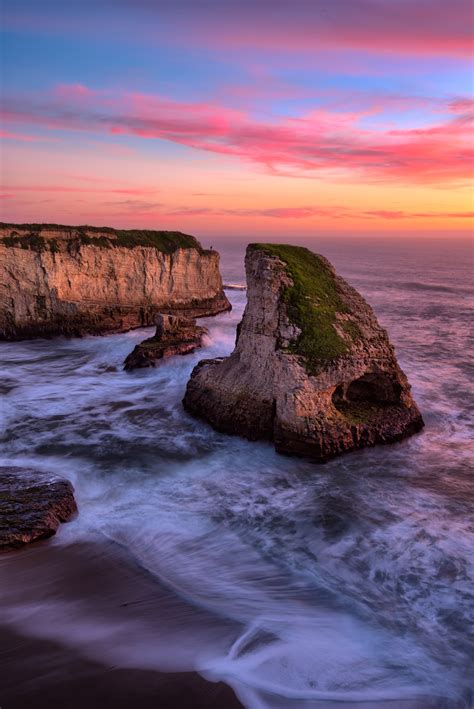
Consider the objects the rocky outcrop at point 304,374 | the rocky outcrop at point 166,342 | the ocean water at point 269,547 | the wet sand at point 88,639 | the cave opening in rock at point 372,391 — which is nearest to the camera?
the wet sand at point 88,639

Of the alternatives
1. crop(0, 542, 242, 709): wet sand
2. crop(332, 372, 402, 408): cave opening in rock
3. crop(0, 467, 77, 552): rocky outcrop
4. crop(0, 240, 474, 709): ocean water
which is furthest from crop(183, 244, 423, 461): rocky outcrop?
crop(0, 542, 242, 709): wet sand

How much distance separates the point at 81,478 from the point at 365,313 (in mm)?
10617

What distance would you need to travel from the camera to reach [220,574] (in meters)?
9.49

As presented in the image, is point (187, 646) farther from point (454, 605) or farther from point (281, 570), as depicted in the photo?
point (454, 605)

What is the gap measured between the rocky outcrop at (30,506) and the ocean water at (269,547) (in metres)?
0.33

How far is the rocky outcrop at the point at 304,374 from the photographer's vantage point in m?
14.3

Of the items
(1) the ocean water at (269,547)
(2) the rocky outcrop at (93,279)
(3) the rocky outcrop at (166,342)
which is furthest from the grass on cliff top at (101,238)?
(1) the ocean water at (269,547)

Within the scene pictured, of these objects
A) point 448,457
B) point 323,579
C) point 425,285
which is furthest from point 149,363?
point 425,285

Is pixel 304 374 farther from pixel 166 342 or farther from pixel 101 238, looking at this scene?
pixel 101 238

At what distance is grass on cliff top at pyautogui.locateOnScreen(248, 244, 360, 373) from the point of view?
15031 millimetres

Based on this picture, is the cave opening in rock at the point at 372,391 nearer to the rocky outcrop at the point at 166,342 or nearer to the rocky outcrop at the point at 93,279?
the rocky outcrop at the point at 166,342

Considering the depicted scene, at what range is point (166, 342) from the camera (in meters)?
25.4

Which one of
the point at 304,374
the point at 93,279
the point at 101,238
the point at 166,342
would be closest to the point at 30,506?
the point at 304,374

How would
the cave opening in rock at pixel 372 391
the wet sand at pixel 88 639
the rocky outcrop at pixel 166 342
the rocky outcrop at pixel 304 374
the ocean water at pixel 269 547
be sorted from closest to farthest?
the wet sand at pixel 88 639 < the ocean water at pixel 269 547 < the rocky outcrop at pixel 304 374 < the cave opening in rock at pixel 372 391 < the rocky outcrop at pixel 166 342
